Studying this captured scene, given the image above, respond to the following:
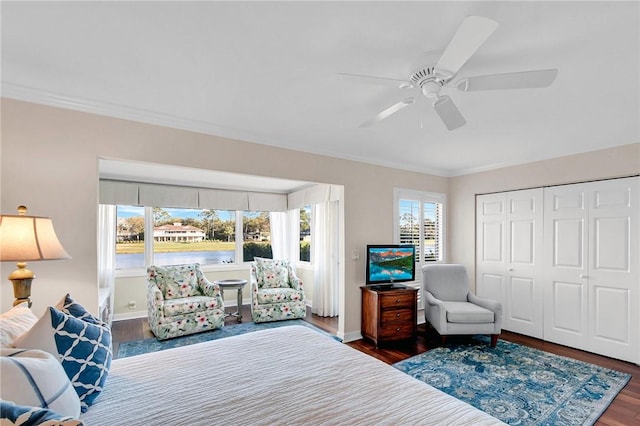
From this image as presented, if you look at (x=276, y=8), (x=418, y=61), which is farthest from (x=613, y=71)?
(x=276, y=8)

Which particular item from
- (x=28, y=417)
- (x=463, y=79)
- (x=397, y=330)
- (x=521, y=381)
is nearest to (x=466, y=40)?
(x=463, y=79)

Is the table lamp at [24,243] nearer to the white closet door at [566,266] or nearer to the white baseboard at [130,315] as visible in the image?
the white baseboard at [130,315]

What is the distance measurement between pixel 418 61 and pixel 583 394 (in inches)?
123

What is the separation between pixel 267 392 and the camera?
1410mm

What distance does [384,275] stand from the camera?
418 centimetres

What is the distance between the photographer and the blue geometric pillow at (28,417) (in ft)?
2.42

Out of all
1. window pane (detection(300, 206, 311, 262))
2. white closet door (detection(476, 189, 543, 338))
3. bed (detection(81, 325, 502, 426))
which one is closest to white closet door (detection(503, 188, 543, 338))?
white closet door (detection(476, 189, 543, 338))

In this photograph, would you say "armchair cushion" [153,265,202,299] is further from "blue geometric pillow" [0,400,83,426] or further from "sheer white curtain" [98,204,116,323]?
"blue geometric pillow" [0,400,83,426]

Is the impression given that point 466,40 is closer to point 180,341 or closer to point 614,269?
point 614,269

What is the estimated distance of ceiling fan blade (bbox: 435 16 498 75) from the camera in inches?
48.6

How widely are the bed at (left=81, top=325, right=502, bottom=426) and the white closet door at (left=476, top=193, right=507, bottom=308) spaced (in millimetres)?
3611

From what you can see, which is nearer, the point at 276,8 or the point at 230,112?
the point at 276,8

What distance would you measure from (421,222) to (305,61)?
12.1 feet

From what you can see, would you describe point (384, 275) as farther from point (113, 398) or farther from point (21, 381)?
point (21, 381)
